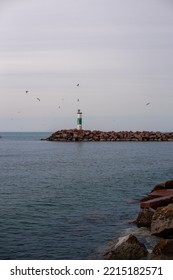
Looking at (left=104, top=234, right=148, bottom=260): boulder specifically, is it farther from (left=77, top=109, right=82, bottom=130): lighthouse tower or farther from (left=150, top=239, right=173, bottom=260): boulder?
(left=77, top=109, right=82, bottom=130): lighthouse tower

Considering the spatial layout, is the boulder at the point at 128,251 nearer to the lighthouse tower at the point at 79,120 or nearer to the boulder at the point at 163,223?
the boulder at the point at 163,223

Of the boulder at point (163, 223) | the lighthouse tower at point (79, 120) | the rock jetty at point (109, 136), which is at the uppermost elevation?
the lighthouse tower at point (79, 120)

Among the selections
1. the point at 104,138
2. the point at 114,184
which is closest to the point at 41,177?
the point at 114,184

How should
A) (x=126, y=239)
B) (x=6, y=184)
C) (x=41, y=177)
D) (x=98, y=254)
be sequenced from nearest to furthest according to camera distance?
(x=126, y=239) < (x=98, y=254) < (x=6, y=184) < (x=41, y=177)

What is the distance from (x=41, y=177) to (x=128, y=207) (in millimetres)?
13623

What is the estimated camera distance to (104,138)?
101 meters

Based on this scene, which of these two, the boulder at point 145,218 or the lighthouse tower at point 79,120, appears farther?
the lighthouse tower at point 79,120

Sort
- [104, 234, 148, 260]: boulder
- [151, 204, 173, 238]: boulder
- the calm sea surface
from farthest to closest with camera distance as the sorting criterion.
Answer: the calm sea surface < [151, 204, 173, 238]: boulder < [104, 234, 148, 260]: boulder

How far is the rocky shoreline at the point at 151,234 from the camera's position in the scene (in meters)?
11.7

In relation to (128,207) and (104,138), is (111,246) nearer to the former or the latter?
(128,207)

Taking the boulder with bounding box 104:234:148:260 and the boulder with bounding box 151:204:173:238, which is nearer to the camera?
the boulder with bounding box 104:234:148:260

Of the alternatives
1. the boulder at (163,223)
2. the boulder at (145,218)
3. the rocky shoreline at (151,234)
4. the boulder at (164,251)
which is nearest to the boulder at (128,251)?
the rocky shoreline at (151,234)

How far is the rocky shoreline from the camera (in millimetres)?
11664

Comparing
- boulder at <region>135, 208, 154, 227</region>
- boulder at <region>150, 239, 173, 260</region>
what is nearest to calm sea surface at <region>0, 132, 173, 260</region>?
boulder at <region>135, 208, 154, 227</region>
